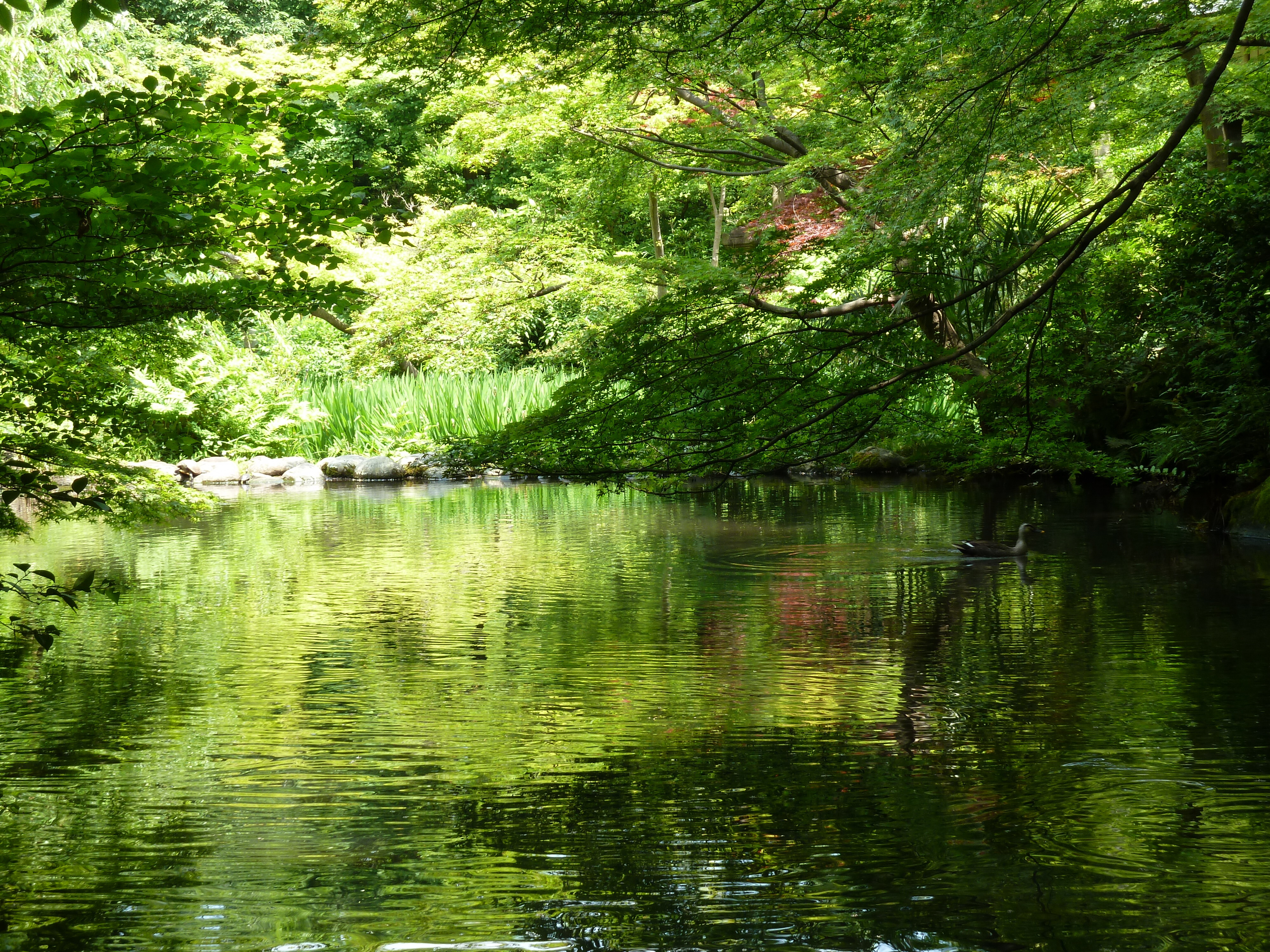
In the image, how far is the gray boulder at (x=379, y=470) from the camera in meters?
18.1

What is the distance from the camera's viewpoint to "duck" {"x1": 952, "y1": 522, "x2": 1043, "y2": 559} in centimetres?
902

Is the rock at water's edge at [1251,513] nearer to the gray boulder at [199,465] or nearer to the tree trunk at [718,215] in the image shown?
the tree trunk at [718,215]

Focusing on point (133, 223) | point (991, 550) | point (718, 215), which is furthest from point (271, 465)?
point (133, 223)

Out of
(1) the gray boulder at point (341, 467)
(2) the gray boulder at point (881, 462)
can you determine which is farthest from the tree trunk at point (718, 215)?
(1) the gray boulder at point (341, 467)

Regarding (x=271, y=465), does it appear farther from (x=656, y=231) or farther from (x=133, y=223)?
(x=133, y=223)

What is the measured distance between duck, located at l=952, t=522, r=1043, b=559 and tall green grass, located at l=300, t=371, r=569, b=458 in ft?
32.9

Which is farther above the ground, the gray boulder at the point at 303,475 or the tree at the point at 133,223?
the tree at the point at 133,223

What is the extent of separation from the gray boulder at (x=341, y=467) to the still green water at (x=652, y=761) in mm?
9333

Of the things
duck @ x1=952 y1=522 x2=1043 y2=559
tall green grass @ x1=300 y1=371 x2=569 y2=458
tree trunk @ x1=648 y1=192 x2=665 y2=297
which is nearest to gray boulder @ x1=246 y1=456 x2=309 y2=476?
tall green grass @ x1=300 y1=371 x2=569 y2=458

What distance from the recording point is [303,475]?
59.0ft

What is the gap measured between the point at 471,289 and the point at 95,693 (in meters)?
14.0

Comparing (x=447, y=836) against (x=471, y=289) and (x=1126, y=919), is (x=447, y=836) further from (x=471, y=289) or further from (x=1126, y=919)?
(x=471, y=289)

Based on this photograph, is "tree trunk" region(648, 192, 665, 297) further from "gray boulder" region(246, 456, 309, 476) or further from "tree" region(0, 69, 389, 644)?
"tree" region(0, 69, 389, 644)

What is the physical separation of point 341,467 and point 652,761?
14.7 meters
